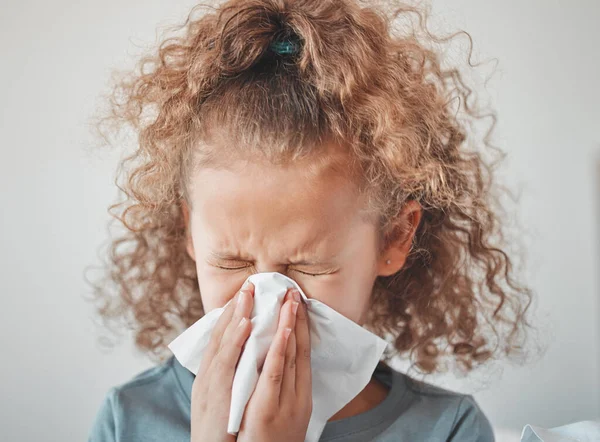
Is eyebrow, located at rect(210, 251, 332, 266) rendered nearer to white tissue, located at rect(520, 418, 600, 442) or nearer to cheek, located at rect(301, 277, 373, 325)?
cheek, located at rect(301, 277, 373, 325)

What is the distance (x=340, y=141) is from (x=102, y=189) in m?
0.66

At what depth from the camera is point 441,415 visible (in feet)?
3.95

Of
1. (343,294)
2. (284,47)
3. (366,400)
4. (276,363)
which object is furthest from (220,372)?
(284,47)

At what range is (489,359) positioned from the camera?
1.43 meters

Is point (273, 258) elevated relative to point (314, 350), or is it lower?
elevated

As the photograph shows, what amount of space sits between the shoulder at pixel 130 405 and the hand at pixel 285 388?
248mm

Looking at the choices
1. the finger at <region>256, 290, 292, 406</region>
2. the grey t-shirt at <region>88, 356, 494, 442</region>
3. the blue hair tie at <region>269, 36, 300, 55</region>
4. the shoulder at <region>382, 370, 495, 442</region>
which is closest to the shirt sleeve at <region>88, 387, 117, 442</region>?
the grey t-shirt at <region>88, 356, 494, 442</region>

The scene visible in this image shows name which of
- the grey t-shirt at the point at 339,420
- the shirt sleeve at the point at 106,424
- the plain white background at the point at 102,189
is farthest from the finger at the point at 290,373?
the plain white background at the point at 102,189

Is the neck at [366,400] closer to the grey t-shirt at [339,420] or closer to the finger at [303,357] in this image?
the grey t-shirt at [339,420]

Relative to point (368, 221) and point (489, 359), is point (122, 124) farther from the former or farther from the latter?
point (489, 359)

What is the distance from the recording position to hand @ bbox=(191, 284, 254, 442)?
960mm

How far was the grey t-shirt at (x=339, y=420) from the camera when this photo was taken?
44.8 inches

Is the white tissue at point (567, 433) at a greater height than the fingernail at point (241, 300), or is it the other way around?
the fingernail at point (241, 300)

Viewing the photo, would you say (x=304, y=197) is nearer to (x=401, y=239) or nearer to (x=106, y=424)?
(x=401, y=239)
